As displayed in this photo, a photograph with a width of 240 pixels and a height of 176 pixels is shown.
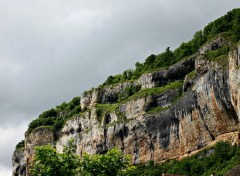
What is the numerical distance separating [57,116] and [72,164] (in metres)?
114

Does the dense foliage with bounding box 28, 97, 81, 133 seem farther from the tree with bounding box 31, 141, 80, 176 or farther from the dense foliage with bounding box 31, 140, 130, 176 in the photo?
the tree with bounding box 31, 141, 80, 176

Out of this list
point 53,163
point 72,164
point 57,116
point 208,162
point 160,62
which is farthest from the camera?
point 57,116

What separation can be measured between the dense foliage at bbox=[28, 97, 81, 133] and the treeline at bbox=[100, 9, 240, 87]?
1217 centimetres

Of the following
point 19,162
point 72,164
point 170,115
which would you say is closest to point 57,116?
point 19,162

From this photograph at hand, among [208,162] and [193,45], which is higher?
[193,45]

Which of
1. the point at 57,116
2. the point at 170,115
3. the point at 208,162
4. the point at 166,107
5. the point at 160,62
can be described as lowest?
the point at 208,162

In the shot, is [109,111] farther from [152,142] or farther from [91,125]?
[152,142]

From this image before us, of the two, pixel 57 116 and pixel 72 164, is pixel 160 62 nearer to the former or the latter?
pixel 57 116

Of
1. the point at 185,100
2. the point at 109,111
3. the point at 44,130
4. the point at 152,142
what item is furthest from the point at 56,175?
the point at 44,130

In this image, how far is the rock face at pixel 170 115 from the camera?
3009 inches

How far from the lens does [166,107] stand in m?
94.2

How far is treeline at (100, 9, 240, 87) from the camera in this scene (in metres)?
99.2

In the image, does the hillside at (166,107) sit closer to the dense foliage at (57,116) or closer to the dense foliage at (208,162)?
the dense foliage at (57,116)

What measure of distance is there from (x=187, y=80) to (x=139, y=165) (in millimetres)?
17264
